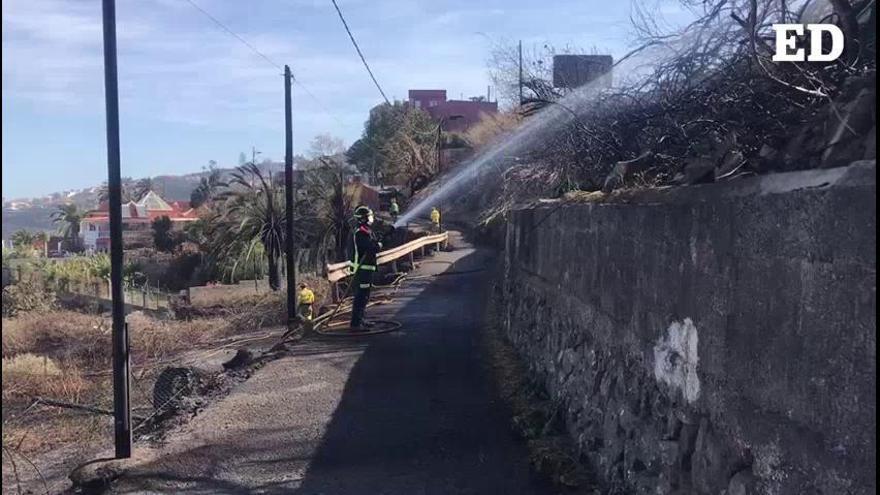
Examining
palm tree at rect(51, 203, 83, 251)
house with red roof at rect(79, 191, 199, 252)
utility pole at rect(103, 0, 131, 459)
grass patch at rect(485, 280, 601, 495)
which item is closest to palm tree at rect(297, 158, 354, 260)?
grass patch at rect(485, 280, 601, 495)

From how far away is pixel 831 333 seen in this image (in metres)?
2.51

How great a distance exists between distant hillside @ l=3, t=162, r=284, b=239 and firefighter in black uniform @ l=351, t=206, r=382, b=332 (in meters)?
4.65

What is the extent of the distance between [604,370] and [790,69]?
7.94ft

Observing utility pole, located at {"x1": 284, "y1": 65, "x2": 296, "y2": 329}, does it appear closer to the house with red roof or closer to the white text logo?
the white text logo

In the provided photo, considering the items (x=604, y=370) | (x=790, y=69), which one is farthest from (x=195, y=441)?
(x=790, y=69)

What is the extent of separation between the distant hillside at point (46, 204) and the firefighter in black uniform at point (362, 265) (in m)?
4.65

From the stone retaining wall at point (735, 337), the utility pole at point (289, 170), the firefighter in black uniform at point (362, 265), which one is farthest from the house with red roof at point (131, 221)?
the stone retaining wall at point (735, 337)

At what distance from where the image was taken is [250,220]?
26.9 m

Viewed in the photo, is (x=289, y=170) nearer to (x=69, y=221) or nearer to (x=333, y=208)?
(x=333, y=208)

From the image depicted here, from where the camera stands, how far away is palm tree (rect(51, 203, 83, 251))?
243 ft

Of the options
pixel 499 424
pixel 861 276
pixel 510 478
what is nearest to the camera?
pixel 861 276

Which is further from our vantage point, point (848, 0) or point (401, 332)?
point (401, 332)

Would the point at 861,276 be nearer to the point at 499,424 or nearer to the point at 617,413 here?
the point at 617,413

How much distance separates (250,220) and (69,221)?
55.6 metres
